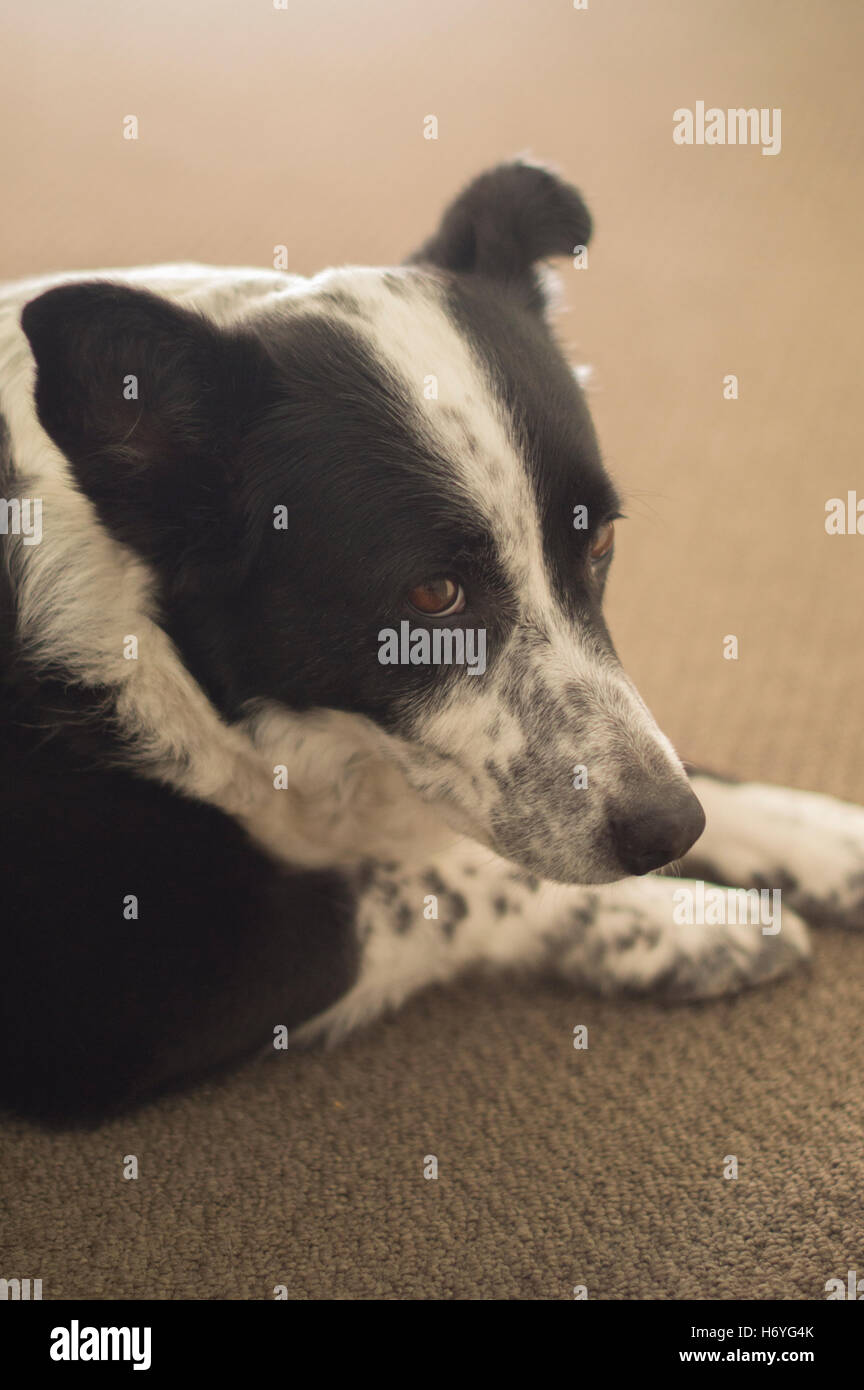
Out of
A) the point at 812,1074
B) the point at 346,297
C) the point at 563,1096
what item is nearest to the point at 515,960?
the point at 563,1096

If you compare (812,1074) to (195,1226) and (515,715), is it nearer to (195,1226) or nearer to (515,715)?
(515,715)

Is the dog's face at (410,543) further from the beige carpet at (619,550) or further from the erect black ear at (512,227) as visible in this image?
the beige carpet at (619,550)

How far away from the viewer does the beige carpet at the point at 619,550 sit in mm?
1435

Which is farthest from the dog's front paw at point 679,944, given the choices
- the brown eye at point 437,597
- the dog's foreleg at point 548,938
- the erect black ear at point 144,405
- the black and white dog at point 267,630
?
the erect black ear at point 144,405

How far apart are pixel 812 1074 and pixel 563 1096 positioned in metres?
0.35

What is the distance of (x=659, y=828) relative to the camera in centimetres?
137

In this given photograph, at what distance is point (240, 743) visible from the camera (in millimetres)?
1532

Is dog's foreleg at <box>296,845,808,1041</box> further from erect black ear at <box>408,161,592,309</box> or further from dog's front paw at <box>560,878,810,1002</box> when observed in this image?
erect black ear at <box>408,161,592,309</box>

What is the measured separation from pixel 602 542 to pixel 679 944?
0.62 m

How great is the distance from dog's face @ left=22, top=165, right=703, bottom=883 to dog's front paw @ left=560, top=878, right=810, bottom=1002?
1.07 ft

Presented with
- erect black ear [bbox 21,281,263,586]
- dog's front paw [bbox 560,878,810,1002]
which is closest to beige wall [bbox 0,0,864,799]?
dog's front paw [bbox 560,878,810,1002]

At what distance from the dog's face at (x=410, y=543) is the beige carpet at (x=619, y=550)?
41 centimetres

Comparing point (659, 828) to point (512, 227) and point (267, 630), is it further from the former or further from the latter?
point (512, 227)

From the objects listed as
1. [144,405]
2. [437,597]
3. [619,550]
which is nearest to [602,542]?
[437,597]
